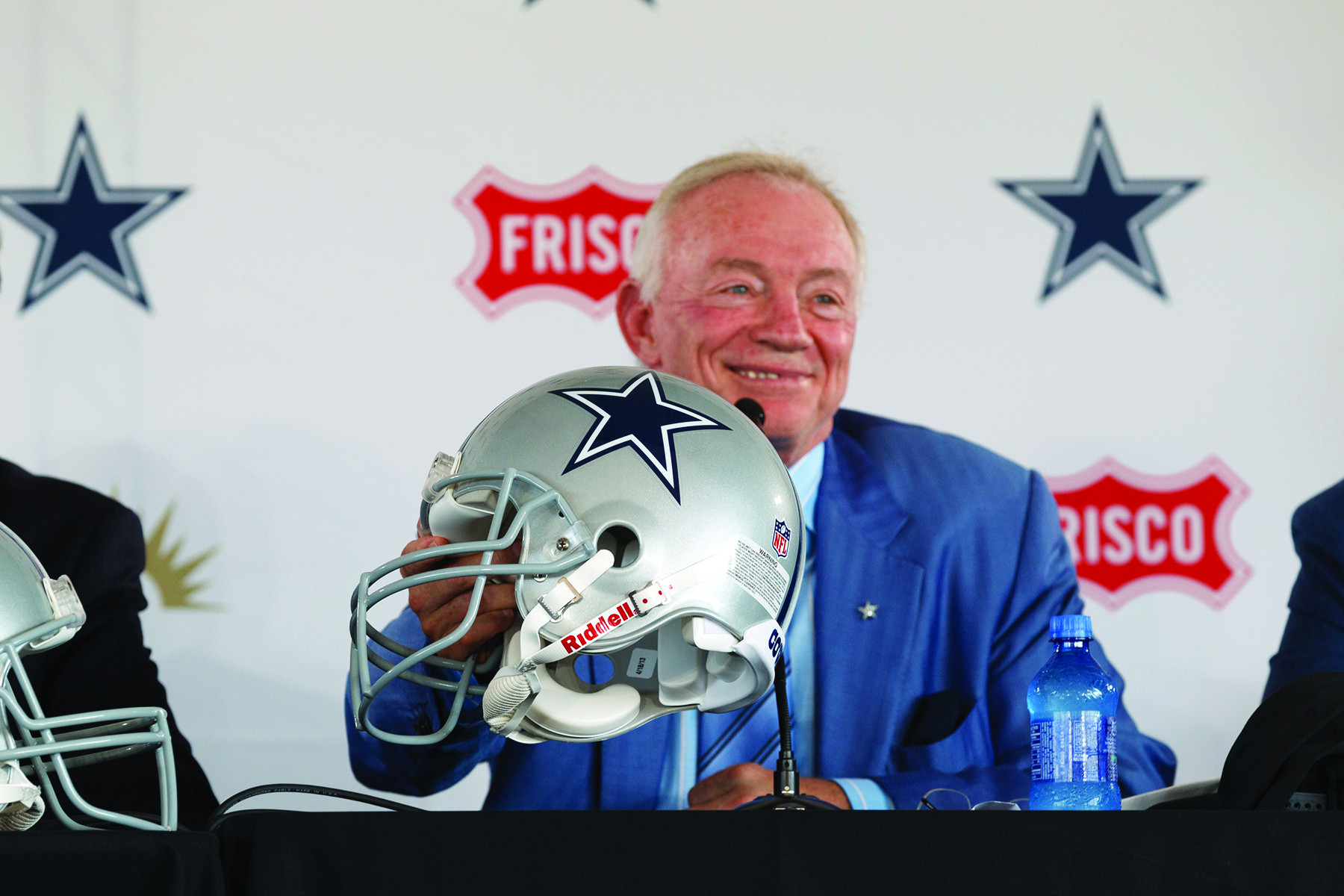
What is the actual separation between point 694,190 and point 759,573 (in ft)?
3.49

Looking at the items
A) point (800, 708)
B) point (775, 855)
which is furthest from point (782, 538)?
point (800, 708)

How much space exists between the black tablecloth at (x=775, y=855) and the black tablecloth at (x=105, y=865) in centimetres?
3

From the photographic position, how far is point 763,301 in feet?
5.97

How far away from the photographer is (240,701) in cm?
188

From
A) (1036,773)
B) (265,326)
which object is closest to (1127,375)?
(1036,773)

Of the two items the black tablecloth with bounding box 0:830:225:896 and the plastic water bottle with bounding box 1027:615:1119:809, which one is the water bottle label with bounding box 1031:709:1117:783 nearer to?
the plastic water bottle with bounding box 1027:615:1119:809

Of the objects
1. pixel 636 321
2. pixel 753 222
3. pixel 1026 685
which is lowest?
pixel 1026 685

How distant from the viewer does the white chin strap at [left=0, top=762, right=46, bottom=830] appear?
776mm

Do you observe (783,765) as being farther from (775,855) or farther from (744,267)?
(744,267)

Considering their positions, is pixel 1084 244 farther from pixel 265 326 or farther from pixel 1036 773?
pixel 265 326

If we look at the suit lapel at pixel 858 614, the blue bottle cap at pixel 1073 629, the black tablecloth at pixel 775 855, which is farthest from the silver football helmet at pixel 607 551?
Result: the suit lapel at pixel 858 614

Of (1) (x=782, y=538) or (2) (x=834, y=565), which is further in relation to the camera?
(2) (x=834, y=565)

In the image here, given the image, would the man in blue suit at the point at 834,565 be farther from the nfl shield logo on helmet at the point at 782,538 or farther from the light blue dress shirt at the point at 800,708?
the nfl shield logo on helmet at the point at 782,538

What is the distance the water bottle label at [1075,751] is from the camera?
3.55 ft
